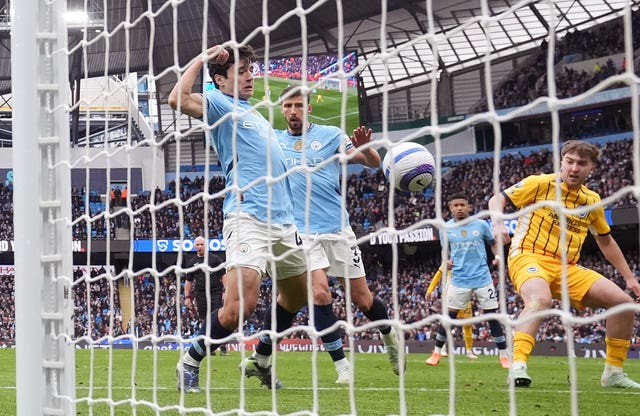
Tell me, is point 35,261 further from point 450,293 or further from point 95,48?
point 95,48

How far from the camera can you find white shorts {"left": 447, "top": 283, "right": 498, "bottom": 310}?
9.27 m

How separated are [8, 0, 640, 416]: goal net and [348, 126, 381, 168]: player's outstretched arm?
0.32 m

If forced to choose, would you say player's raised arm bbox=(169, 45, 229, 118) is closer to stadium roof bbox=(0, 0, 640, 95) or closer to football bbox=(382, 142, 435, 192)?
football bbox=(382, 142, 435, 192)

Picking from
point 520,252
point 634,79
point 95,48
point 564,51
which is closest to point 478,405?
point 520,252

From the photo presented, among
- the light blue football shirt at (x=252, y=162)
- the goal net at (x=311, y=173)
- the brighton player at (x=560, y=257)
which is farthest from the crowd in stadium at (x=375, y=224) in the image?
the light blue football shirt at (x=252, y=162)

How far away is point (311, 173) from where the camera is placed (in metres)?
4.20

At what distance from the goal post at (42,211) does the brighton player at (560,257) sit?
2.82m

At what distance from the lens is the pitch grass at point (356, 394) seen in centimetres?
459

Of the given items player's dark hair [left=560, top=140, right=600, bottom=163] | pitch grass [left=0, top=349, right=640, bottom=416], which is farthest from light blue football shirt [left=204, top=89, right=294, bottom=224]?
player's dark hair [left=560, top=140, right=600, bottom=163]

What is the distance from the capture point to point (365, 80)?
3181 centimetres

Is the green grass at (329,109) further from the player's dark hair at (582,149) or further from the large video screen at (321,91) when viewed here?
the player's dark hair at (582,149)

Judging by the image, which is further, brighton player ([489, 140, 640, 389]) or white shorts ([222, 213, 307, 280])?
brighton player ([489, 140, 640, 389])

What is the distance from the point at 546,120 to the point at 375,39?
6367 millimetres

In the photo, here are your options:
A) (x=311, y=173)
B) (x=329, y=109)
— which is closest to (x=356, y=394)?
(x=311, y=173)
